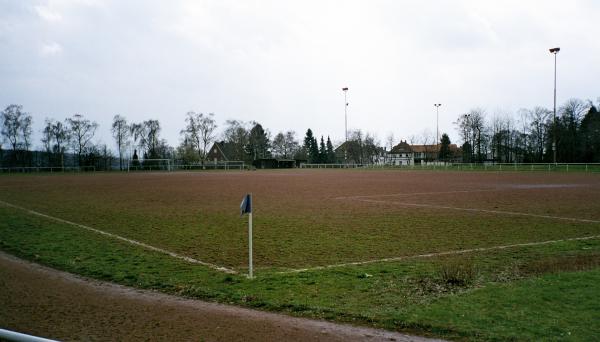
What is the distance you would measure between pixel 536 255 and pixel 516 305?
4.11m

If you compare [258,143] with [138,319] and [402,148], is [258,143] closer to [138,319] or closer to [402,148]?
[402,148]

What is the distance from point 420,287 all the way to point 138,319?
427 cm

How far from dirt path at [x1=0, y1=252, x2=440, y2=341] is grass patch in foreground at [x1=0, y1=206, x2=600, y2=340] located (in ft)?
1.22

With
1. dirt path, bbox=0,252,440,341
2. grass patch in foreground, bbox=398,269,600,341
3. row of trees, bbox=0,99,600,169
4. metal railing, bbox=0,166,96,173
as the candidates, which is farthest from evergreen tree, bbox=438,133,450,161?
dirt path, bbox=0,252,440,341

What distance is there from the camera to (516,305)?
607cm

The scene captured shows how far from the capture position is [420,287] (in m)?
7.17

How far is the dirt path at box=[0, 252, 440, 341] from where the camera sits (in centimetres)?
534

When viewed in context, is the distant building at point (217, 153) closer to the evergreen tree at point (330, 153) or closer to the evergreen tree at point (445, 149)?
the evergreen tree at point (330, 153)

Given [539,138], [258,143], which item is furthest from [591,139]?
[258,143]

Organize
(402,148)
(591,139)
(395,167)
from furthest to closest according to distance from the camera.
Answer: (402,148), (395,167), (591,139)

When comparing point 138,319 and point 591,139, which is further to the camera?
point 591,139

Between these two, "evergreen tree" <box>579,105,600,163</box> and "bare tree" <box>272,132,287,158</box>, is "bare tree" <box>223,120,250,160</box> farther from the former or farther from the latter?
"evergreen tree" <box>579,105,600,163</box>

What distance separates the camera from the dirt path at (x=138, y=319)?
5344 mm

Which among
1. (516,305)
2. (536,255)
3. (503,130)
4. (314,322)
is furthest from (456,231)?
(503,130)
